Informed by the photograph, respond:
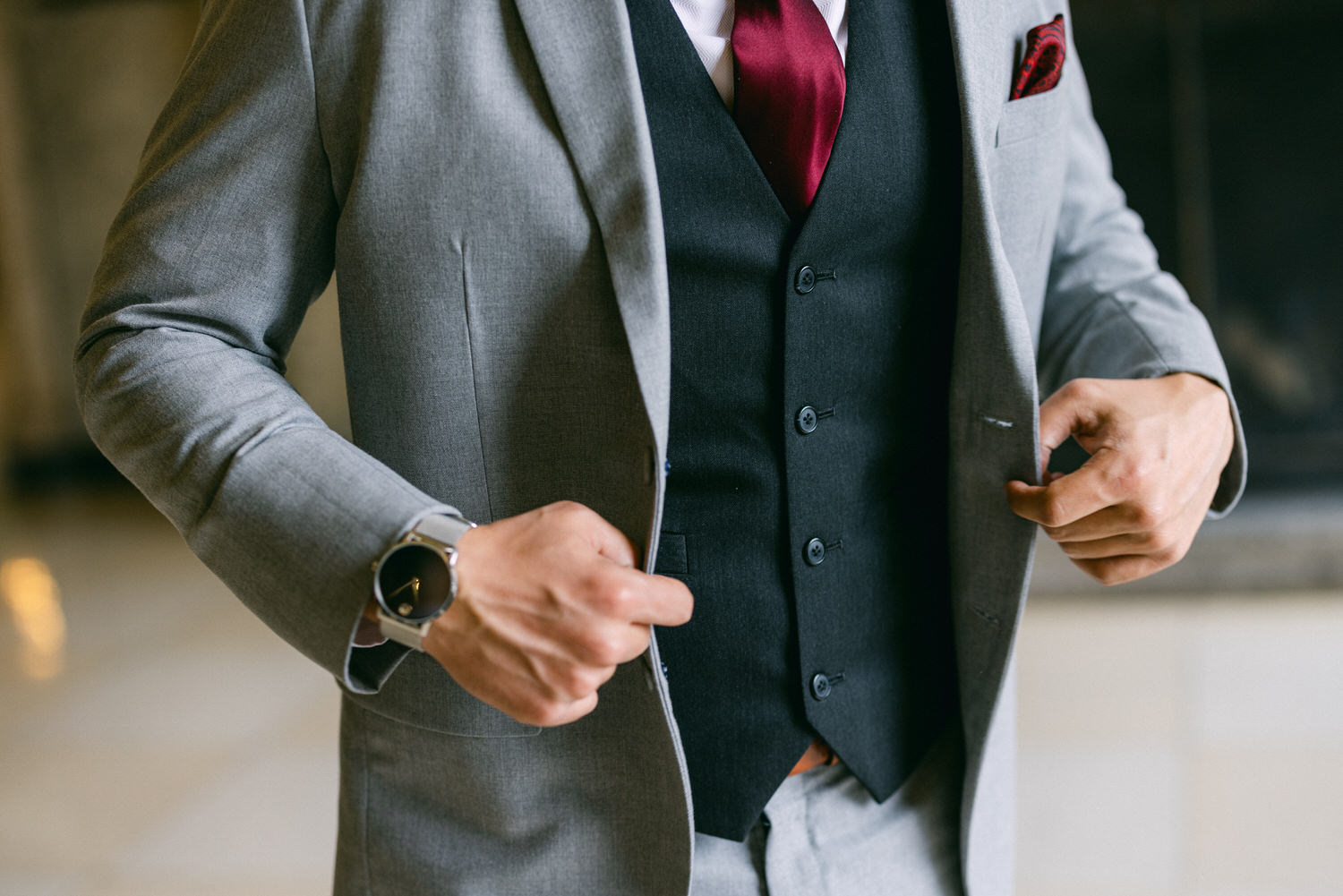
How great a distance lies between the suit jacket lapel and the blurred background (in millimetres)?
1881

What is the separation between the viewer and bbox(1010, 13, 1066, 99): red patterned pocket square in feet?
2.90

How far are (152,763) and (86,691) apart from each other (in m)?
0.67

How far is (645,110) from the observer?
78 centimetres

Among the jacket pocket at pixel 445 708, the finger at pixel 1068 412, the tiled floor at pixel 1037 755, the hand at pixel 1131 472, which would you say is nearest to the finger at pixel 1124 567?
the hand at pixel 1131 472

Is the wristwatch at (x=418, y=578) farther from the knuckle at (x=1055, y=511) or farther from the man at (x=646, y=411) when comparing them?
the knuckle at (x=1055, y=511)

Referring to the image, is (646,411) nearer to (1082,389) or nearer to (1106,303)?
(1082,389)

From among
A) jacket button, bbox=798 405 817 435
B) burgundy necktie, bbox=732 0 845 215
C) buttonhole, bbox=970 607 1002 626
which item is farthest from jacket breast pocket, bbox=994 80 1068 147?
buttonhole, bbox=970 607 1002 626

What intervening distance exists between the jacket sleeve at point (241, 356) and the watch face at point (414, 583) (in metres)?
0.01

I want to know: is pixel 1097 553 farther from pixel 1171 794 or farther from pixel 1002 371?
pixel 1171 794

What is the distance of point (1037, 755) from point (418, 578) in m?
2.27

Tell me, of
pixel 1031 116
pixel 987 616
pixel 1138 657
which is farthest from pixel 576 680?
pixel 1138 657

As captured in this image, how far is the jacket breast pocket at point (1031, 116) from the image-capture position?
0.87 m

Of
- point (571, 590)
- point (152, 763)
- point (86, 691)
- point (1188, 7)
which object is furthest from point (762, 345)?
point (1188, 7)

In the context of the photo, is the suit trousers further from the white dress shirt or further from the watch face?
the white dress shirt
